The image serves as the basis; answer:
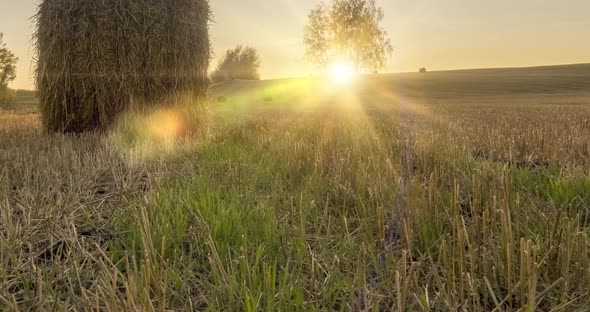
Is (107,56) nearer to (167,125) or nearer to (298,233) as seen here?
(167,125)

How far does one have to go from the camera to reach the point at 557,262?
1.49 metres

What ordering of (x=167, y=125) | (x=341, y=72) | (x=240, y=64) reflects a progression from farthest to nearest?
(x=240, y=64), (x=341, y=72), (x=167, y=125)

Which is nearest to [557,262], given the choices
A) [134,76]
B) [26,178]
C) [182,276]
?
[182,276]

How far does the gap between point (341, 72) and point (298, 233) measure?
49.5 m

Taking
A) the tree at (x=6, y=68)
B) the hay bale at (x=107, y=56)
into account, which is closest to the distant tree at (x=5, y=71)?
the tree at (x=6, y=68)

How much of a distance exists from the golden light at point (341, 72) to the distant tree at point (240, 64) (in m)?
18.2

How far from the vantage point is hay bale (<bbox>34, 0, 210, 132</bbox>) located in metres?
5.45

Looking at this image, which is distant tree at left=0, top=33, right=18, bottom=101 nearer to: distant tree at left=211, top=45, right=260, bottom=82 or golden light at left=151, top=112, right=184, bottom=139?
golden light at left=151, top=112, right=184, bottom=139

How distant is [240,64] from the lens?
6450 cm

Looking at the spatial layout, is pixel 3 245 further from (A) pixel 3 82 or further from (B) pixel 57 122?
(A) pixel 3 82

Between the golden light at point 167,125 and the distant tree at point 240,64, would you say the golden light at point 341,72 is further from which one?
the golden light at point 167,125

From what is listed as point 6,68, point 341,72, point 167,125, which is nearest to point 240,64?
point 341,72

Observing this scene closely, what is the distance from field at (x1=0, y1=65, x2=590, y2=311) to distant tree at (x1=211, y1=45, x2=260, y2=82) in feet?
196

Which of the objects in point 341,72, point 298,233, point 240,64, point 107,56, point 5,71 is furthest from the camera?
point 240,64
